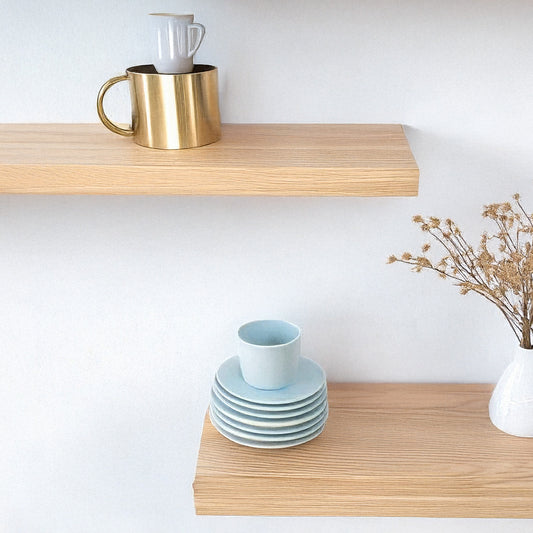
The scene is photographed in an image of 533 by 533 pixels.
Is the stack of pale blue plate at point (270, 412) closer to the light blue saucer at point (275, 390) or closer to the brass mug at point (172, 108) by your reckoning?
the light blue saucer at point (275, 390)

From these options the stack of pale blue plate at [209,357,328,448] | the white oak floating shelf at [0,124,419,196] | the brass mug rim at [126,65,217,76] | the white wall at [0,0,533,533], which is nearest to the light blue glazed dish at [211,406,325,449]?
the stack of pale blue plate at [209,357,328,448]

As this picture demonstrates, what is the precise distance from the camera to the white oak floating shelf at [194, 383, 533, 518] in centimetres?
80

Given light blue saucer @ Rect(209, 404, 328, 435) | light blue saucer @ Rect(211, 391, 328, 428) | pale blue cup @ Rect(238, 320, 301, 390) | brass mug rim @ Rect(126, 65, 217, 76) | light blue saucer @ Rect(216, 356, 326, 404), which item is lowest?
light blue saucer @ Rect(209, 404, 328, 435)

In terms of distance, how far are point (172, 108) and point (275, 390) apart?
1.28ft

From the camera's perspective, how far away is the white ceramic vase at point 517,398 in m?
0.86

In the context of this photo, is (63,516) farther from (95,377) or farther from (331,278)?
(331,278)

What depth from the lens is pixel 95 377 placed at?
1038 millimetres

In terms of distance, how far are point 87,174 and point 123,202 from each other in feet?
0.76

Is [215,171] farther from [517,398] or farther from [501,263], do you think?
[517,398]

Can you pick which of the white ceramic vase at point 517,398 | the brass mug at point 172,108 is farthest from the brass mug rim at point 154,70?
the white ceramic vase at point 517,398

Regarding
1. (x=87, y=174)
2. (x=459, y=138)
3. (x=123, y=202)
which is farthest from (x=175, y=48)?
(x=459, y=138)

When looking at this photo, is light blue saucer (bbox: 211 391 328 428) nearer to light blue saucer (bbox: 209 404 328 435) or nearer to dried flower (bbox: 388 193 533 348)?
light blue saucer (bbox: 209 404 328 435)

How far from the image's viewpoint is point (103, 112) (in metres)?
0.76

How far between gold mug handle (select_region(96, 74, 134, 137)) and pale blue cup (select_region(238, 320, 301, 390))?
31 centimetres
